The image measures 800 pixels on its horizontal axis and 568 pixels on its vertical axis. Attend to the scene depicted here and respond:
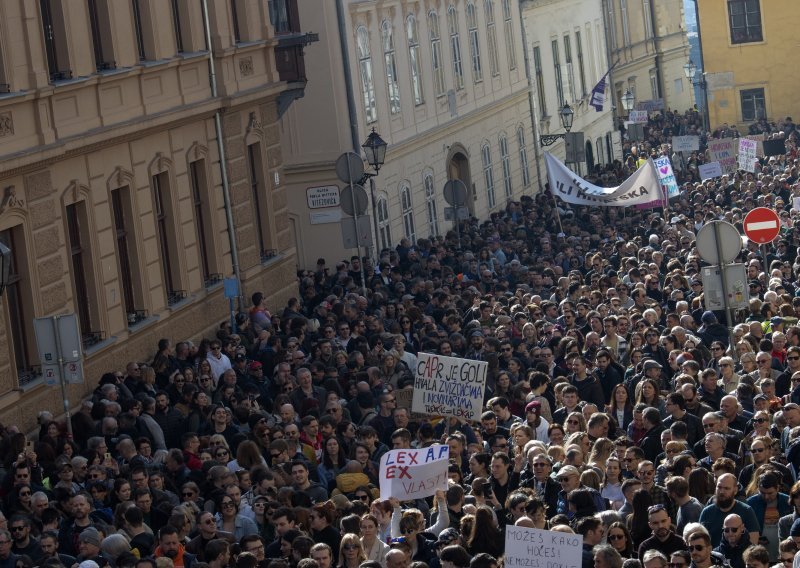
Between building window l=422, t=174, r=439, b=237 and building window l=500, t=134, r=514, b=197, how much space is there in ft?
22.7

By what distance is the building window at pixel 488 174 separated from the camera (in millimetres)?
44969

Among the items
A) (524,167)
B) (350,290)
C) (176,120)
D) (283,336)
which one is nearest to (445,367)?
(283,336)

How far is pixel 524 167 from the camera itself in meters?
49.5

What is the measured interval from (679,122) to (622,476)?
52932mm

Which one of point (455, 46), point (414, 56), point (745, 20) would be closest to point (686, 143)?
point (455, 46)

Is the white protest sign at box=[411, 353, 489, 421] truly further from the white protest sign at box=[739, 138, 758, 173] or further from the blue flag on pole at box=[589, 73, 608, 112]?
Answer: the blue flag on pole at box=[589, 73, 608, 112]

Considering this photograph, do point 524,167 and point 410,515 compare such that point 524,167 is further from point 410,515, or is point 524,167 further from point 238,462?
point 410,515

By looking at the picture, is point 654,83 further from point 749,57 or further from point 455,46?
point 455,46

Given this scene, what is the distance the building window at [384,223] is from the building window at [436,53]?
5.58 metres

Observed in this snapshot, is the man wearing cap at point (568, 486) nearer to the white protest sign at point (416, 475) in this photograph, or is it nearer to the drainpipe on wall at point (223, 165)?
the white protest sign at point (416, 475)

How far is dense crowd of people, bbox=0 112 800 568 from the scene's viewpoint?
1248 centimetres

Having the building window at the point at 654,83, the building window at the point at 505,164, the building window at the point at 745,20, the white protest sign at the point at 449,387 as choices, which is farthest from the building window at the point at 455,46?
the building window at the point at 654,83

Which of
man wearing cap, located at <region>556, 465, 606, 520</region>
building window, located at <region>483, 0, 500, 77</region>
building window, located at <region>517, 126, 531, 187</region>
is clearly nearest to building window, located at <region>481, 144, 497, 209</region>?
building window, located at <region>483, 0, 500, 77</region>

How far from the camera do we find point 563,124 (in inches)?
1859
